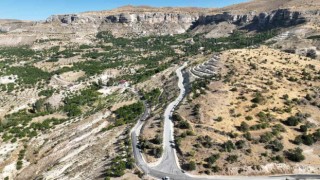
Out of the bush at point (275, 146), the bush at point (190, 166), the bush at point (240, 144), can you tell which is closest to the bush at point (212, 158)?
the bush at point (190, 166)

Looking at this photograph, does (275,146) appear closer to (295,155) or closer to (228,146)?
(295,155)

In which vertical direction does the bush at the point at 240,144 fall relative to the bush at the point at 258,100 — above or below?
below

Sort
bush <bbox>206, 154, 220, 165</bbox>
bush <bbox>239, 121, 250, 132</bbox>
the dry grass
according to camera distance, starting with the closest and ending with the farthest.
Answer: bush <bbox>206, 154, 220, 165</bbox> < the dry grass < bush <bbox>239, 121, 250, 132</bbox>

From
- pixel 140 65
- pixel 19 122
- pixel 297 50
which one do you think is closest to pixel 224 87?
pixel 19 122

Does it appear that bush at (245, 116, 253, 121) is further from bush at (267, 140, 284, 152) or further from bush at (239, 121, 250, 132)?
bush at (267, 140, 284, 152)

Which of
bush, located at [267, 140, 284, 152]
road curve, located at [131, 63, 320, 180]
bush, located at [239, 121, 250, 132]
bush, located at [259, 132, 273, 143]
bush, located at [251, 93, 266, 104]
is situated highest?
bush, located at [251, 93, 266, 104]

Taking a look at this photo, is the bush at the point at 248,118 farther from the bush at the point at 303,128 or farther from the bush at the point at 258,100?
the bush at the point at 303,128

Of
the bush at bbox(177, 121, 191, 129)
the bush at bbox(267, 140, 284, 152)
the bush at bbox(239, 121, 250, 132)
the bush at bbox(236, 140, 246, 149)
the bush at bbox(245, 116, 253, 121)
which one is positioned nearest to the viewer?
the bush at bbox(267, 140, 284, 152)

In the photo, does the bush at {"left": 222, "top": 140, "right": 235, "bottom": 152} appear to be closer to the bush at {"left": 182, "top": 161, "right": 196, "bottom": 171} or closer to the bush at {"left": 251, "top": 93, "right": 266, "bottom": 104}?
the bush at {"left": 182, "top": 161, "right": 196, "bottom": 171}

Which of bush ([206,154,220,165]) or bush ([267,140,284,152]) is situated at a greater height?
bush ([267,140,284,152])

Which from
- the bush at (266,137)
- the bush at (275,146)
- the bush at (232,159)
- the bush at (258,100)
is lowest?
the bush at (232,159)

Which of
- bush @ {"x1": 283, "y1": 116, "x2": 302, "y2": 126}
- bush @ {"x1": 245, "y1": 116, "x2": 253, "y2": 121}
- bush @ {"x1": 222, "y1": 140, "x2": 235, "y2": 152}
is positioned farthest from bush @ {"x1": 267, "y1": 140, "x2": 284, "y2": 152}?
bush @ {"x1": 245, "y1": 116, "x2": 253, "y2": 121}

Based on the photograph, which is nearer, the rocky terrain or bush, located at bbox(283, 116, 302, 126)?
the rocky terrain

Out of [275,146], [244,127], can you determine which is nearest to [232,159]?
[275,146]
